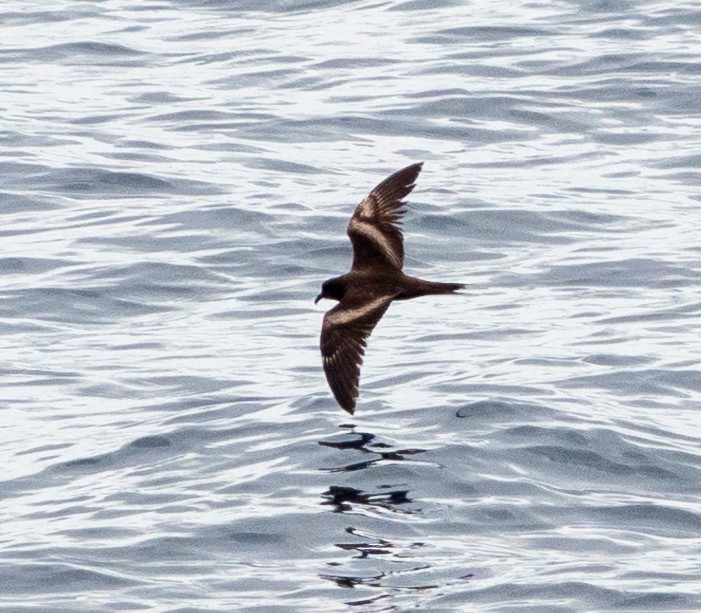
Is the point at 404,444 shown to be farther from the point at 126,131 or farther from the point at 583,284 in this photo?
the point at 126,131

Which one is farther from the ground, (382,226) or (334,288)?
(382,226)

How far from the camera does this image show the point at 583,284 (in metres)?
13.7

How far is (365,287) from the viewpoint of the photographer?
1086cm

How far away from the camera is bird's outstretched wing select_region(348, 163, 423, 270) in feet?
37.4

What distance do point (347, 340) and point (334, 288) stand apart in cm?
83

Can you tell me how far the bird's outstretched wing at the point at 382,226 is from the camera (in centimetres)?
1139

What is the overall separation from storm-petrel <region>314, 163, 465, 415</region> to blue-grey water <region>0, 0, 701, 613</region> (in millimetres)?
451

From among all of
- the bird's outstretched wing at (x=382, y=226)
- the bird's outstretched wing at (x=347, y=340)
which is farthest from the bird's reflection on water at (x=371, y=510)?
the bird's outstretched wing at (x=382, y=226)

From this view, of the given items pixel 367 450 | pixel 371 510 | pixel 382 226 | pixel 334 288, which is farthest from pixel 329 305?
pixel 371 510

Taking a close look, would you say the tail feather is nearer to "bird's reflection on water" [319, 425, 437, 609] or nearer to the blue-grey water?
the blue-grey water

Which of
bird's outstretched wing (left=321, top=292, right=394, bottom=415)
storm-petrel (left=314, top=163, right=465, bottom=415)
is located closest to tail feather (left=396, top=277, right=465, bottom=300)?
storm-petrel (left=314, top=163, right=465, bottom=415)

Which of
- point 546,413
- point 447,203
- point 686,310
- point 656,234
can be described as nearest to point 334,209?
point 447,203

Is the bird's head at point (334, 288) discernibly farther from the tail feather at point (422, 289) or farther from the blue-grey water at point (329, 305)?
the blue-grey water at point (329, 305)

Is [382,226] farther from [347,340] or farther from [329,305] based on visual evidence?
[329,305]
